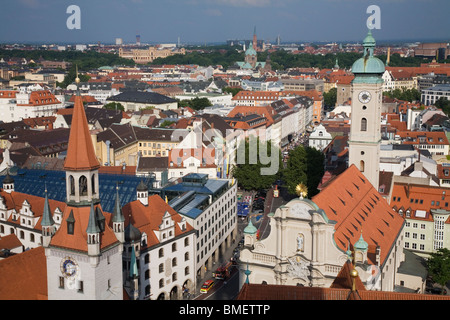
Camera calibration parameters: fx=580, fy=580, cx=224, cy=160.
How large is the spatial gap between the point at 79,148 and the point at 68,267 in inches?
247

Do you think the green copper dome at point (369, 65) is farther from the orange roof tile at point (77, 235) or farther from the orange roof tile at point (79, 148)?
the orange roof tile at point (77, 235)

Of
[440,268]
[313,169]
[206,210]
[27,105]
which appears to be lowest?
[440,268]

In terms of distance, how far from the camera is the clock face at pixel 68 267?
98.3ft

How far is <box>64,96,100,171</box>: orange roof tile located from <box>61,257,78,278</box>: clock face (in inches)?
189

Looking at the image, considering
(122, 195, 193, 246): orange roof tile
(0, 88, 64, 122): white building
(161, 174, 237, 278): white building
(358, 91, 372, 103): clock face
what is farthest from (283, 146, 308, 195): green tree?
(0, 88, 64, 122): white building

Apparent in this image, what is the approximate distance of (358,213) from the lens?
156 feet

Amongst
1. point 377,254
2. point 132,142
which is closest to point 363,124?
point 377,254

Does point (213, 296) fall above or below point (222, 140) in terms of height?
below

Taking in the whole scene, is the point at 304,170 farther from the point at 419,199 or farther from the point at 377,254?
the point at 377,254

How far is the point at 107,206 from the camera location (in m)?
55.6

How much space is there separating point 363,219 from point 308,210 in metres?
9.12
